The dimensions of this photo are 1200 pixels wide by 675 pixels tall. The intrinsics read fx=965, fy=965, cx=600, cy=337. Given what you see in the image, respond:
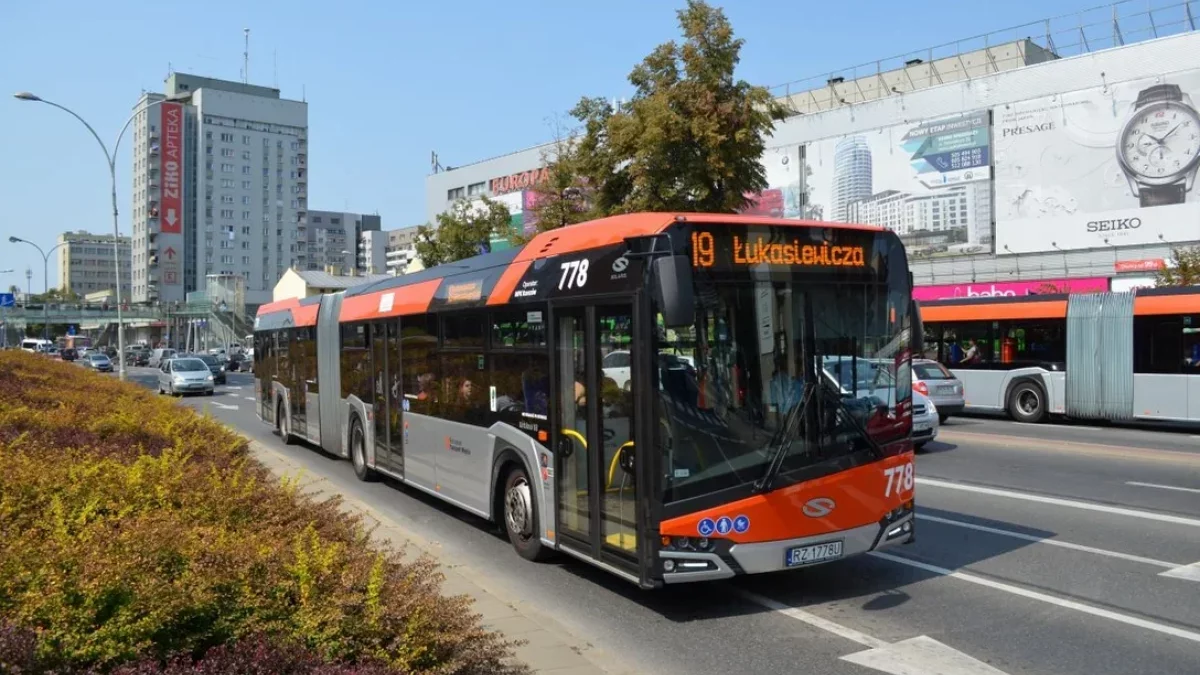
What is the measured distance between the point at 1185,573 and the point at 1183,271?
79.0ft

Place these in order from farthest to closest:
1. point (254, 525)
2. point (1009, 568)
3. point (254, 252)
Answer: point (254, 252)
point (1009, 568)
point (254, 525)

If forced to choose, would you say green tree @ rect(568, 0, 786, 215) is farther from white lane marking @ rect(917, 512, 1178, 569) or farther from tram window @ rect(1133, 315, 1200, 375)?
white lane marking @ rect(917, 512, 1178, 569)

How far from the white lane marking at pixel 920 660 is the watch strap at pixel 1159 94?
34370 mm

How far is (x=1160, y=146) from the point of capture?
3422cm

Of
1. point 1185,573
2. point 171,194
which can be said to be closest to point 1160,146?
point 1185,573

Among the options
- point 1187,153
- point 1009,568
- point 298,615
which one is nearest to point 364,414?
point 1009,568

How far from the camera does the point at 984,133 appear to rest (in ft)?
129

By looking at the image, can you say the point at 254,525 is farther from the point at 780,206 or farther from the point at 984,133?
the point at 780,206

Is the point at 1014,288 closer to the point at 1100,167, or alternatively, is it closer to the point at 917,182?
the point at 1100,167

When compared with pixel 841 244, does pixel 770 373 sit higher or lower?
lower

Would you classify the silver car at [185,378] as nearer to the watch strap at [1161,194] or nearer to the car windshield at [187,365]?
the car windshield at [187,365]

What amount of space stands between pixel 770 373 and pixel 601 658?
2.36 metres

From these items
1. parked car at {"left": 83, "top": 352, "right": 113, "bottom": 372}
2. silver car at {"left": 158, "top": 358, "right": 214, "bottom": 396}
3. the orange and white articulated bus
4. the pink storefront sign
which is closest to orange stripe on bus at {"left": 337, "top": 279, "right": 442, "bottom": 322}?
the orange and white articulated bus

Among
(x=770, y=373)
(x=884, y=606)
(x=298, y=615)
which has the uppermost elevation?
(x=770, y=373)
